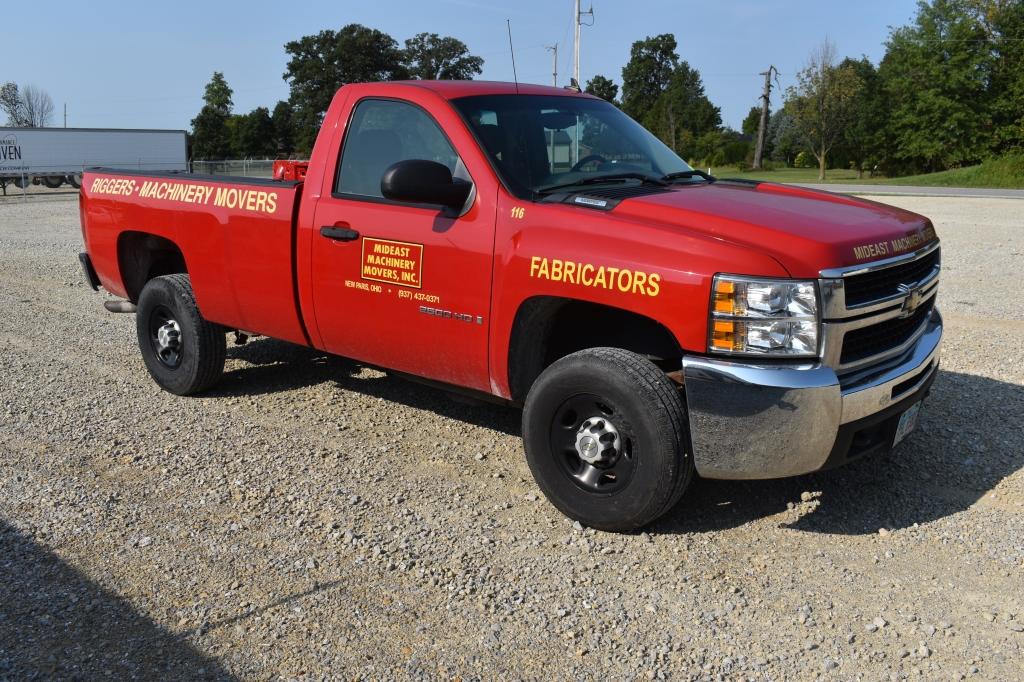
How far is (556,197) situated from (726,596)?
6.21 ft

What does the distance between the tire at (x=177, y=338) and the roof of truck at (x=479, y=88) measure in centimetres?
215

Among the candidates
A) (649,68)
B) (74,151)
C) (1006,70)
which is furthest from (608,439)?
(649,68)

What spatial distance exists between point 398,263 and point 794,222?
1912 millimetres

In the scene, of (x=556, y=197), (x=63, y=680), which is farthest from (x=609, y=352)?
(x=63, y=680)

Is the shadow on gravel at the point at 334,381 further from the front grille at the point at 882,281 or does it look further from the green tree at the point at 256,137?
the green tree at the point at 256,137

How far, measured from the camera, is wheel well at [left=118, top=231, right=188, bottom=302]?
21.3 ft

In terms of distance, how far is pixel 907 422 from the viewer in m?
4.27

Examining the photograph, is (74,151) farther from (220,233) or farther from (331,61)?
(220,233)

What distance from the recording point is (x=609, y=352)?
4.05 meters

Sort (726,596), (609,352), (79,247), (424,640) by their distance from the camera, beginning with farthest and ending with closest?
1. (79,247)
2. (609,352)
3. (726,596)
4. (424,640)

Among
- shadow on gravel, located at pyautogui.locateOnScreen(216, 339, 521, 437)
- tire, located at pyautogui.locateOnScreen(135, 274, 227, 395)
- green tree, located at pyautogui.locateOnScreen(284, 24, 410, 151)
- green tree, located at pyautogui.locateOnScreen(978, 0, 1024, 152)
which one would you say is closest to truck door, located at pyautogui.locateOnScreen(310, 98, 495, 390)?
shadow on gravel, located at pyautogui.locateOnScreen(216, 339, 521, 437)

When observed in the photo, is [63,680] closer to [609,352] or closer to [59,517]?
[59,517]

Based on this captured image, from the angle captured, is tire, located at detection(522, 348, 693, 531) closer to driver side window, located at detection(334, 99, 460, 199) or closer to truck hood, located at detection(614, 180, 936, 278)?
truck hood, located at detection(614, 180, 936, 278)

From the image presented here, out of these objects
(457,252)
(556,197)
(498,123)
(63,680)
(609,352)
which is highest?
(498,123)
